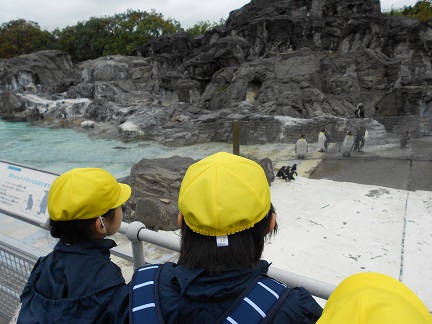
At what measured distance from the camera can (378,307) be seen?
544mm

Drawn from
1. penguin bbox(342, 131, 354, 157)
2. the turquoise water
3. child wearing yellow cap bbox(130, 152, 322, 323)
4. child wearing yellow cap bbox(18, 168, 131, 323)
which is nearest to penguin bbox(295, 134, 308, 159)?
penguin bbox(342, 131, 354, 157)

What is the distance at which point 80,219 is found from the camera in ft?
4.31

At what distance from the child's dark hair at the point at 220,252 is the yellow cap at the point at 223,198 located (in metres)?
0.03

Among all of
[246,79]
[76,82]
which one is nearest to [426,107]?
[246,79]

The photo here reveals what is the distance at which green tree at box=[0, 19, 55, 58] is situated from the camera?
117ft

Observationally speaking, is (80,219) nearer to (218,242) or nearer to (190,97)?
(218,242)

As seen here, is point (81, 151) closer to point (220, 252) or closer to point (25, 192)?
point (25, 192)

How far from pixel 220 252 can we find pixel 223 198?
0.16 metres

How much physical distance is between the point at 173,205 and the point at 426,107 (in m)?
13.0

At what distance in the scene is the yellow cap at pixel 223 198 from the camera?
92 cm

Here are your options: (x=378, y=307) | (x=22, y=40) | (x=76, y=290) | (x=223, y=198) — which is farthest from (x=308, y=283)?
(x=22, y=40)

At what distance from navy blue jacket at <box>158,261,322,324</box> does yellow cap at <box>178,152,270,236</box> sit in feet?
0.41

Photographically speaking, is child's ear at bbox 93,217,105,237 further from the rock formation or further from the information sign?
the rock formation

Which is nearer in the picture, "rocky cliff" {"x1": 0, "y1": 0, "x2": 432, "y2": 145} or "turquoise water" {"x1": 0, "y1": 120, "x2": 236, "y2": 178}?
"turquoise water" {"x1": 0, "y1": 120, "x2": 236, "y2": 178}
